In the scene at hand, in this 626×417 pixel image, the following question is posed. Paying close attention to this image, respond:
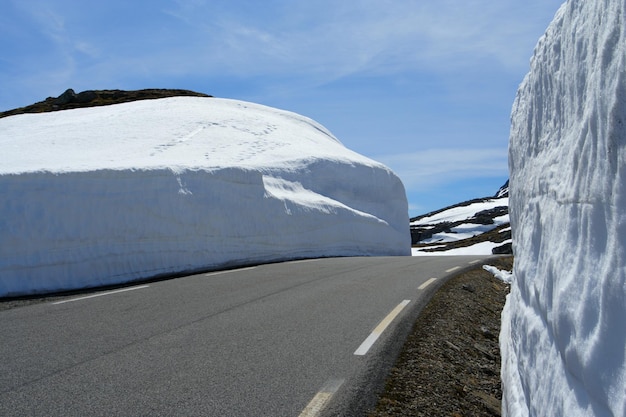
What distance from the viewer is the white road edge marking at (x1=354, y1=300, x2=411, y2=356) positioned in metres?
6.06

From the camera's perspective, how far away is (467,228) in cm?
9381

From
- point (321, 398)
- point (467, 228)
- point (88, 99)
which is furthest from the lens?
point (467, 228)

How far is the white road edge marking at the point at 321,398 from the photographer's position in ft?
13.7

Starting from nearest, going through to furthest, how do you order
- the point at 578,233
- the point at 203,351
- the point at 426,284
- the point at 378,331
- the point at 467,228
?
the point at 578,233 < the point at 203,351 < the point at 378,331 < the point at 426,284 < the point at 467,228

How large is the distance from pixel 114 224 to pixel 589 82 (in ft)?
41.2

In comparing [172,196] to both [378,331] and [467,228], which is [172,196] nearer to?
[378,331]

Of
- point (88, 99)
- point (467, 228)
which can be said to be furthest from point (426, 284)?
point (467, 228)

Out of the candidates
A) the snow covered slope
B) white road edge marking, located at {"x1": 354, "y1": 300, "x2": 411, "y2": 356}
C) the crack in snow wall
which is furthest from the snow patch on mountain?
white road edge marking, located at {"x1": 354, "y1": 300, "x2": 411, "y2": 356}

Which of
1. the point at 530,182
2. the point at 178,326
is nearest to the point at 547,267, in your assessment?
the point at 530,182

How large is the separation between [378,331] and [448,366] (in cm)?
125

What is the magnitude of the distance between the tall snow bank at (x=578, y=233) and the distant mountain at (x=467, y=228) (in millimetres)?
55433

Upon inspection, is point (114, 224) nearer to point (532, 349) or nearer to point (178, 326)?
point (178, 326)

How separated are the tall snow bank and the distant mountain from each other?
55.4m

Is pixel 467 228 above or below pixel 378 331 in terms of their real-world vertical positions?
above
